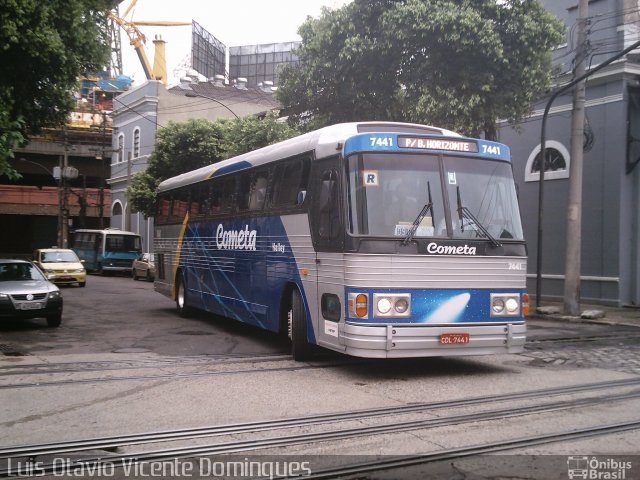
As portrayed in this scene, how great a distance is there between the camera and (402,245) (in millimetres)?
8188

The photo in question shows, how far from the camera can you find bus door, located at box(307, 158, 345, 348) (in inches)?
333

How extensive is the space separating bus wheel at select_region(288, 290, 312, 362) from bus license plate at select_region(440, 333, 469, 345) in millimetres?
2187

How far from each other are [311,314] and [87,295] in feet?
50.8

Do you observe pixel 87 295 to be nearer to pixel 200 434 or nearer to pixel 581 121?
pixel 581 121

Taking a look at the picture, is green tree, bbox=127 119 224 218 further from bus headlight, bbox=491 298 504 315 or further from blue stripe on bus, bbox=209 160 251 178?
bus headlight, bbox=491 298 504 315

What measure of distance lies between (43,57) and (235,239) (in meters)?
4.78

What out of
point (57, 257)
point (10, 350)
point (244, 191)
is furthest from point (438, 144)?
point (57, 257)

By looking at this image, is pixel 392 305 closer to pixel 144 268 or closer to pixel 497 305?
pixel 497 305

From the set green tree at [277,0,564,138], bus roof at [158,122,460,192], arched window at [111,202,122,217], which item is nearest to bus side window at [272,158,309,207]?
bus roof at [158,122,460,192]

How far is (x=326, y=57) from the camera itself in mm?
18703

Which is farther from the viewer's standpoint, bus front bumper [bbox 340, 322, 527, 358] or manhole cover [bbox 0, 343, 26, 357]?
manhole cover [bbox 0, 343, 26, 357]

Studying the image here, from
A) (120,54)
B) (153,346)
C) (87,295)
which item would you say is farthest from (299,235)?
(120,54)

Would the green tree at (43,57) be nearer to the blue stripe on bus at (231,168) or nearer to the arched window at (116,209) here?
the blue stripe on bus at (231,168)

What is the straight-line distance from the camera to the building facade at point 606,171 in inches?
761
